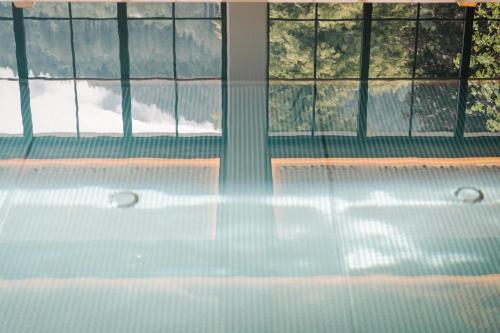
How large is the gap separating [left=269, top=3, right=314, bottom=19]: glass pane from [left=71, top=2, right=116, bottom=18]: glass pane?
8.25 feet

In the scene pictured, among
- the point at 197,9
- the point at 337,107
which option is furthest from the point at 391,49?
the point at 197,9

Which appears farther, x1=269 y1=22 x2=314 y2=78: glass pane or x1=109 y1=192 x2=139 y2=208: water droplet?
x1=269 y1=22 x2=314 y2=78: glass pane

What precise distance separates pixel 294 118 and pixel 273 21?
16.6 ft

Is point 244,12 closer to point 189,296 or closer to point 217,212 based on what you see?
point 217,212

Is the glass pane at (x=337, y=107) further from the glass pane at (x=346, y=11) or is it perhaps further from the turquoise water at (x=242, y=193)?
the glass pane at (x=346, y=11)

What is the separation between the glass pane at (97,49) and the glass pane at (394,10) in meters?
4.03

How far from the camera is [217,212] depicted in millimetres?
5078

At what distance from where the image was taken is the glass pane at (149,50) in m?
8.38

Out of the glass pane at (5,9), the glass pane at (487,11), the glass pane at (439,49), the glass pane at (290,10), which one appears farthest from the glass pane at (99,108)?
the glass pane at (487,11)

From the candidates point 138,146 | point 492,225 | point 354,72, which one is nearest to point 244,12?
point 354,72

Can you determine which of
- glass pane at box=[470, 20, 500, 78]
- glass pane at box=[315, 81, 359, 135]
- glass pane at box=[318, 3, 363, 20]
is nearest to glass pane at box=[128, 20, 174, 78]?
glass pane at box=[315, 81, 359, 135]

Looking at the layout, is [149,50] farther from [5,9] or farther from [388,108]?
[388,108]

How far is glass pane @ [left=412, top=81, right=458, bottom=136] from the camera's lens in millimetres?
6523

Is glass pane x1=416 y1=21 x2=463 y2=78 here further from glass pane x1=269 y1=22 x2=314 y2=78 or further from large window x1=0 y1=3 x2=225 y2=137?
large window x1=0 y1=3 x2=225 y2=137
